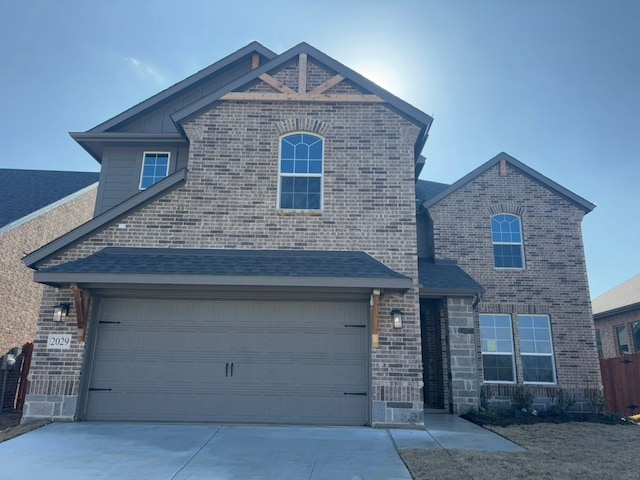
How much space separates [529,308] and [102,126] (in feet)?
41.0

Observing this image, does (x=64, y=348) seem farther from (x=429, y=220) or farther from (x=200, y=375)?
(x=429, y=220)

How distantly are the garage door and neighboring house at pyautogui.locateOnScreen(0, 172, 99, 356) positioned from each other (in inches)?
243

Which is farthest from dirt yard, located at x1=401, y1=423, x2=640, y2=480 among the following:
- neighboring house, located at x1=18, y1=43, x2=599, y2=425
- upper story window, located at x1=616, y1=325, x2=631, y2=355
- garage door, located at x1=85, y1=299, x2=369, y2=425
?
upper story window, located at x1=616, y1=325, x2=631, y2=355

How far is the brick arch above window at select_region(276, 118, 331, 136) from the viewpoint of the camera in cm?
1016

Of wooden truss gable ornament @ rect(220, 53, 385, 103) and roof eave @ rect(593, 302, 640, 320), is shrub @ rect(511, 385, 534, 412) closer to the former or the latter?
wooden truss gable ornament @ rect(220, 53, 385, 103)

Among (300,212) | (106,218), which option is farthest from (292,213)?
(106,218)

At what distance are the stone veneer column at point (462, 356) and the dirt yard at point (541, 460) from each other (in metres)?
2.31

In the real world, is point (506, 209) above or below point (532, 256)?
above

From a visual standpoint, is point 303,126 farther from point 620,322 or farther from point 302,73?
point 620,322

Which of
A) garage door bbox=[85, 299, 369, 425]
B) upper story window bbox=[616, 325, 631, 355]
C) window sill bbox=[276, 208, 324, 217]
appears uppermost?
window sill bbox=[276, 208, 324, 217]

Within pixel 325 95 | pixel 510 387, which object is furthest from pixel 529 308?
pixel 325 95

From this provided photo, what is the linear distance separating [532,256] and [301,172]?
766 cm

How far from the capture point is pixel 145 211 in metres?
9.66

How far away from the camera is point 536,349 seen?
13055 millimetres
